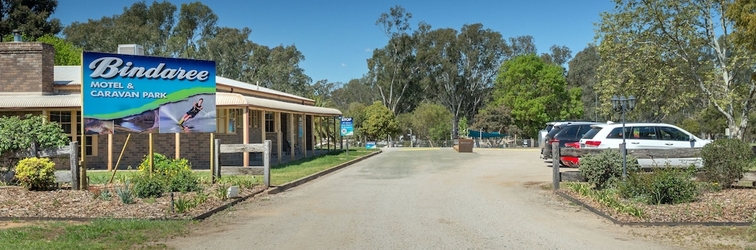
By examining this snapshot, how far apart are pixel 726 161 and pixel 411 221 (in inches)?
275

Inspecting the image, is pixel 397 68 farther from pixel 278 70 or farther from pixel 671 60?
pixel 671 60

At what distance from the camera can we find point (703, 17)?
26875 mm

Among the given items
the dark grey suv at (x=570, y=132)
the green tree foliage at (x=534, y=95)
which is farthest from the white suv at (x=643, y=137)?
the green tree foliage at (x=534, y=95)

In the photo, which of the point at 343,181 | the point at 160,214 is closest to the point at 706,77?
the point at 343,181

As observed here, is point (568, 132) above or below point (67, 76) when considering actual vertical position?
below

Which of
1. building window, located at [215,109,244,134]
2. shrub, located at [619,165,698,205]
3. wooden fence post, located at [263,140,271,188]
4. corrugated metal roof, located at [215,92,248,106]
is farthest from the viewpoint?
building window, located at [215,109,244,134]

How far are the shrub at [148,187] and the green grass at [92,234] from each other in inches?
95.4

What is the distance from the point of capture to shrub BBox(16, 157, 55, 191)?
12.6 metres

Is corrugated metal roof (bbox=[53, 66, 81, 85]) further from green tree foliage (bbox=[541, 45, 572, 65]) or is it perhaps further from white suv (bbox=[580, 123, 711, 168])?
green tree foliage (bbox=[541, 45, 572, 65])

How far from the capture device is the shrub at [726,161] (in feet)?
40.9

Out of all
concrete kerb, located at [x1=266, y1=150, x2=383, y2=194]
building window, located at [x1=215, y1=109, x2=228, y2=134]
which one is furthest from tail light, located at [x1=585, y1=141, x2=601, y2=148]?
building window, located at [x1=215, y1=109, x2=228, y2=134]

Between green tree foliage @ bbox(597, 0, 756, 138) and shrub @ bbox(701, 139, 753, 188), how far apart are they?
14.8m

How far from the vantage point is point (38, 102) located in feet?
67.6

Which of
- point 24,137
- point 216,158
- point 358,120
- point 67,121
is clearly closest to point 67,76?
point 67,121
